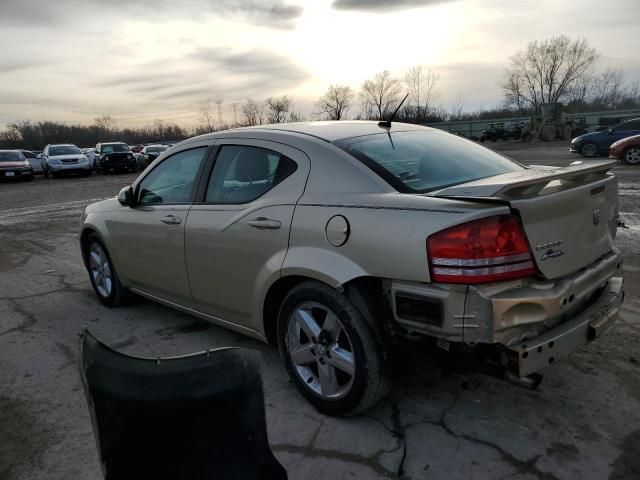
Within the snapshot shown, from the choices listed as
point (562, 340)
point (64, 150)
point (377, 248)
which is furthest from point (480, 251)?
point (64, 150)

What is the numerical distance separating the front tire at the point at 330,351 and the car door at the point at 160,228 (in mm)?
1168

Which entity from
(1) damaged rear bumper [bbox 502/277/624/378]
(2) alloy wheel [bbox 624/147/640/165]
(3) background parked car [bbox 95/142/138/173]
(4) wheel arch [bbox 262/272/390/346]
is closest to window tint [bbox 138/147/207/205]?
(4) wheel arch [bbox 262/272/390/346]

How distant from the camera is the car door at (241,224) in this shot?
2975mm

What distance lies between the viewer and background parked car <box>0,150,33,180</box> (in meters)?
22.9

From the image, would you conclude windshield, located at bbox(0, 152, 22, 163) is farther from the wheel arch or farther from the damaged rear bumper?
the damaged rear bumper

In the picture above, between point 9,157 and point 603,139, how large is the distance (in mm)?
26084

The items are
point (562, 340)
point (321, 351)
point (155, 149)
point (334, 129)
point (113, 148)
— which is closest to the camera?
point (562, 340)

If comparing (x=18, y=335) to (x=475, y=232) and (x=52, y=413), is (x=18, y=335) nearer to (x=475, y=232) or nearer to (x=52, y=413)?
(x=52, y=413)

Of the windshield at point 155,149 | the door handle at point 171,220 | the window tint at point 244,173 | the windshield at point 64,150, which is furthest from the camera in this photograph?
the windshield at point 155,149

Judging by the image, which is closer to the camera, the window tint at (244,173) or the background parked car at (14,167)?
the window tint at (244,173)

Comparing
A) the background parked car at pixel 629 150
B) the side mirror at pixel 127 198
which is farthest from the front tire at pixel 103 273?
the background parked car at pixel 629 150

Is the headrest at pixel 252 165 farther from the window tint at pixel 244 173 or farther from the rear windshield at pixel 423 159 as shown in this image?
the rear windshield at pixel 423 159

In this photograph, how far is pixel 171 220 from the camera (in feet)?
12.3

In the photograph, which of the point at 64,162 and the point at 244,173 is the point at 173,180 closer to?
the point at 244,173
